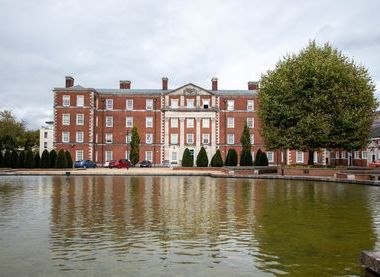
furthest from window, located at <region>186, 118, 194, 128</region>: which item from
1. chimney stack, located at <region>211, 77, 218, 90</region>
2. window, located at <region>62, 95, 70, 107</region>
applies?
window, located at <region>62, 95, 70, 107</region>

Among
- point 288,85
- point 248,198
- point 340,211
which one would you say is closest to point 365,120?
point 288,85

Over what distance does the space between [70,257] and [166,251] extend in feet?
6.54

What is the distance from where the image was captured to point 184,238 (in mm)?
10969

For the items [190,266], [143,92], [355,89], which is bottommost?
[190,266]

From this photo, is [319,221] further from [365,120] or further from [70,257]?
[365,120]

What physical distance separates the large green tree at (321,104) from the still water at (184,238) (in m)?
21.3

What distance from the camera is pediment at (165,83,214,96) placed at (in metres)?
71.3

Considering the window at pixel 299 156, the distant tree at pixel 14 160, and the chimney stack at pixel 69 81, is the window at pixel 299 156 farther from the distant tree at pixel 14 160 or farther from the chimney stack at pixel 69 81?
the distant tree at pixel 14 160

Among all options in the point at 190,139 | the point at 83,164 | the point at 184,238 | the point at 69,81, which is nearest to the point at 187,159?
the point at 190,139

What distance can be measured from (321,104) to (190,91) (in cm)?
3462

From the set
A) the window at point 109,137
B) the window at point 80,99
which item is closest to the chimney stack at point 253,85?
the window at point 109,137

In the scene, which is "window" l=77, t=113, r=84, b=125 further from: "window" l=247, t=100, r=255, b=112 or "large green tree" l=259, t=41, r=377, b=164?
"large green tree" l=259, t=41, r=377, b=164

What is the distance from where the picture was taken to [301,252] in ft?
31.2

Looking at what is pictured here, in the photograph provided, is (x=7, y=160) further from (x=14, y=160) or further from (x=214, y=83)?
(x=214, y=83)
